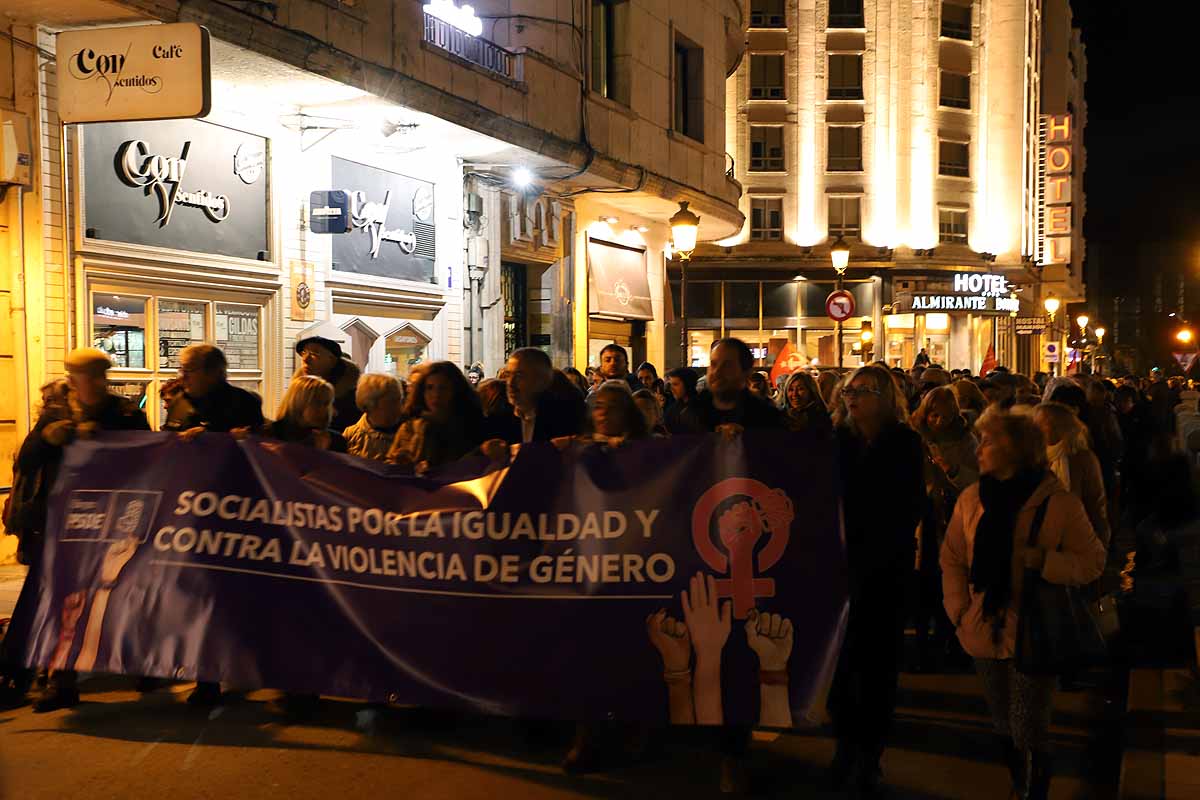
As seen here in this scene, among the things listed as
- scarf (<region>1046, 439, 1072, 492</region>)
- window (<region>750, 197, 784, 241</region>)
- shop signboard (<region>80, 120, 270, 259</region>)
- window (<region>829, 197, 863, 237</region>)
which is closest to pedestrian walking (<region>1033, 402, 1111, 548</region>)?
scarf (<region>1046, 439, 1072, 492</region>)

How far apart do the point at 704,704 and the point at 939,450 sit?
3516 mm

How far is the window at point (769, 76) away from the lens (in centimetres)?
4862

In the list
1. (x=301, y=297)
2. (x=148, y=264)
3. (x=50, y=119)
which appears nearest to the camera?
(x=50, y=119)

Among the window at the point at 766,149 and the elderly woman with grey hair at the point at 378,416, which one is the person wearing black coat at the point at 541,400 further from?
the window at the point at 766,149

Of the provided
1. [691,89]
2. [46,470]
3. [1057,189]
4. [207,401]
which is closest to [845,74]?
[1057,189]

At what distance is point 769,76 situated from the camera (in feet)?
160

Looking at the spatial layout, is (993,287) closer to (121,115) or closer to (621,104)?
(621,104)

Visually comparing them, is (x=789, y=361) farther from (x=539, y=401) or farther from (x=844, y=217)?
(x=844, y=217)

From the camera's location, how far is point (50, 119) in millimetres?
10750

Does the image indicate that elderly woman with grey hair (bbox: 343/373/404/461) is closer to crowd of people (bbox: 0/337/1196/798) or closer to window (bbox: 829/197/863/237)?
crowd of people (bbox: 0/337/1196/798)

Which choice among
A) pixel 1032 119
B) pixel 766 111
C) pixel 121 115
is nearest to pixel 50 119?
pixel 121 115

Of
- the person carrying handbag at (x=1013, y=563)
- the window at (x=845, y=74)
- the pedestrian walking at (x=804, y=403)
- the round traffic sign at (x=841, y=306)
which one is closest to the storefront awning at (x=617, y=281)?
the round traffic sign at (x=841, y=306)

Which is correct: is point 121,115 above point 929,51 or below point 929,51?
below

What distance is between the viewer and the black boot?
4.95 meters
